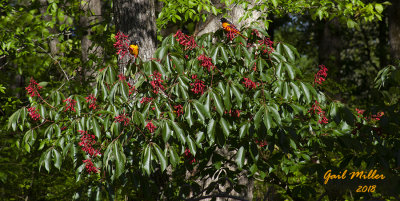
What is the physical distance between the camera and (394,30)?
7879mm

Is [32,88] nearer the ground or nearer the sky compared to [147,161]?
nearer the sky

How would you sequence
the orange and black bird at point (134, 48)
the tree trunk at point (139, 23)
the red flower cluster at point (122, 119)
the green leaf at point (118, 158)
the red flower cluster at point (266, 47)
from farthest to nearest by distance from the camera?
the tree trunk at point (139, 23) < the orange and black bird at point (134, 48) < the red flower cluster at point (266, 47) < the red flower cluster at point (122, 119) < the green leaf at point (118, 158)

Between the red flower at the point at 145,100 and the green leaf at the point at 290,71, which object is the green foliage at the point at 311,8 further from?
the red flower at the point at 145,100

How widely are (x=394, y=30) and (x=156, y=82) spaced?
21.0 ft

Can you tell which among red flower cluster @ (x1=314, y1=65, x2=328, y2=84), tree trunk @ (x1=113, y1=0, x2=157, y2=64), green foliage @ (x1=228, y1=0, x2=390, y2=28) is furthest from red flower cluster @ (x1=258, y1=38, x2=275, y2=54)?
green foliage @ (x1=228, y1=0, x2=390, y2=28)

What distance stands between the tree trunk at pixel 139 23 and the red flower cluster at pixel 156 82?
963mm

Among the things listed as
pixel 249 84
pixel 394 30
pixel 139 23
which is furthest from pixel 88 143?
pixel 394 30

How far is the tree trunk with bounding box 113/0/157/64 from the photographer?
12.9 ft

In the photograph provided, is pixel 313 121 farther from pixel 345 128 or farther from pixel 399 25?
pixel 399 25

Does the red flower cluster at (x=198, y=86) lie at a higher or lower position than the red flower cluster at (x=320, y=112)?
higher

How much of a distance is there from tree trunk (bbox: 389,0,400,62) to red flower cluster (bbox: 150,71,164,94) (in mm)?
6017

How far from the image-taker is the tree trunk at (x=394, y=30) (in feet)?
25.3

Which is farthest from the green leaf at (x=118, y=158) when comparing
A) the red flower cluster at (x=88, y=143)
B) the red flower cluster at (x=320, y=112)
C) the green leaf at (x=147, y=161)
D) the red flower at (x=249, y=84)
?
the red flower cluster at (x=320, y=112)

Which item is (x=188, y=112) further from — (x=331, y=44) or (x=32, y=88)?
(x=331, y=44)
